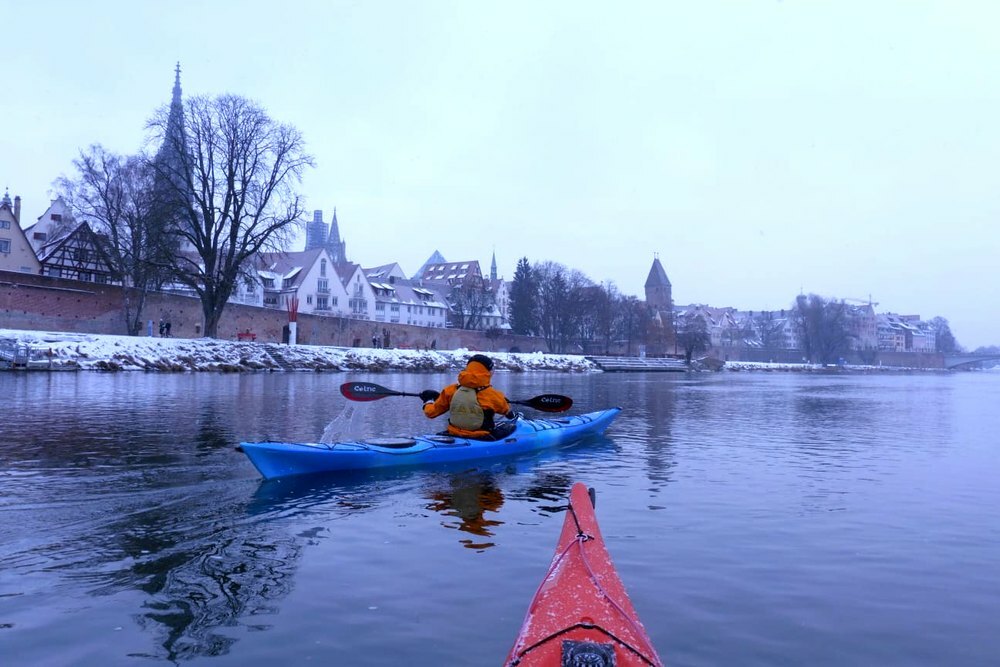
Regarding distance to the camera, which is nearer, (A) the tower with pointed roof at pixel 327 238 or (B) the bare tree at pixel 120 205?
(B) the bare tree at pixel 120 205

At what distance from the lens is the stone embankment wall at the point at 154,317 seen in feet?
123

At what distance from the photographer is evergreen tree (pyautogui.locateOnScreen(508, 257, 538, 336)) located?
260 feet

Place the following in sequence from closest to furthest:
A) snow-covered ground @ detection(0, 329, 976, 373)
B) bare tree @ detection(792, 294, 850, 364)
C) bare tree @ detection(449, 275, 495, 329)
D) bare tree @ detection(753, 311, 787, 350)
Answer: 1. snow-covered ground @ detection(0, 329, 976, 373)
2. bare tree @ detection(449, 275, 495, 329)
3. bare tree @ detection(792, 294, 850, 364)
4. bare tree @ detection(753, 311, 787, 350)

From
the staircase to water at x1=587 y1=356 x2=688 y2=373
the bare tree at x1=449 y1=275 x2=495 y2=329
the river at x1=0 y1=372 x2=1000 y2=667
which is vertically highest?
the bare tree at x1=449 y1=275 x2=495 y2=329

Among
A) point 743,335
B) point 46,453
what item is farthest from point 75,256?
point 743,335

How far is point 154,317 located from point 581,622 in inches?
1798

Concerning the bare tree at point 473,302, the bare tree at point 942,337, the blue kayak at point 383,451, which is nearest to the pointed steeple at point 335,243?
the bare tree at point 473,302

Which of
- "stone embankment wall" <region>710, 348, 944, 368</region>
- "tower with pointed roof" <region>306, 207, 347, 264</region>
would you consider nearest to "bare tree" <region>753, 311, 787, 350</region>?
"stone embankment wall" <region>710, 348, 944, 368</region>

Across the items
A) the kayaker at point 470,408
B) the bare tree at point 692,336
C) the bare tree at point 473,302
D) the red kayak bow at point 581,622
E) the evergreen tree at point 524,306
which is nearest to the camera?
the red kayak bow at point 581,622

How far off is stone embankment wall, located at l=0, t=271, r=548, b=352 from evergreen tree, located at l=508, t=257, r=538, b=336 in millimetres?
17252

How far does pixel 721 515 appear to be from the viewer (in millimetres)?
7969

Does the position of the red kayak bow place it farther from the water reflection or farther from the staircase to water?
the staircase to water

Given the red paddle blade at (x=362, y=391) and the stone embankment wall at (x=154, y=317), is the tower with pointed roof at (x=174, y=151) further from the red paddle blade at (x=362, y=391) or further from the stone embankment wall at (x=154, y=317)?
the red paddle blade at (x=362, y=391)

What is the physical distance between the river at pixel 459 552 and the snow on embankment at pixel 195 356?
64.6ft
